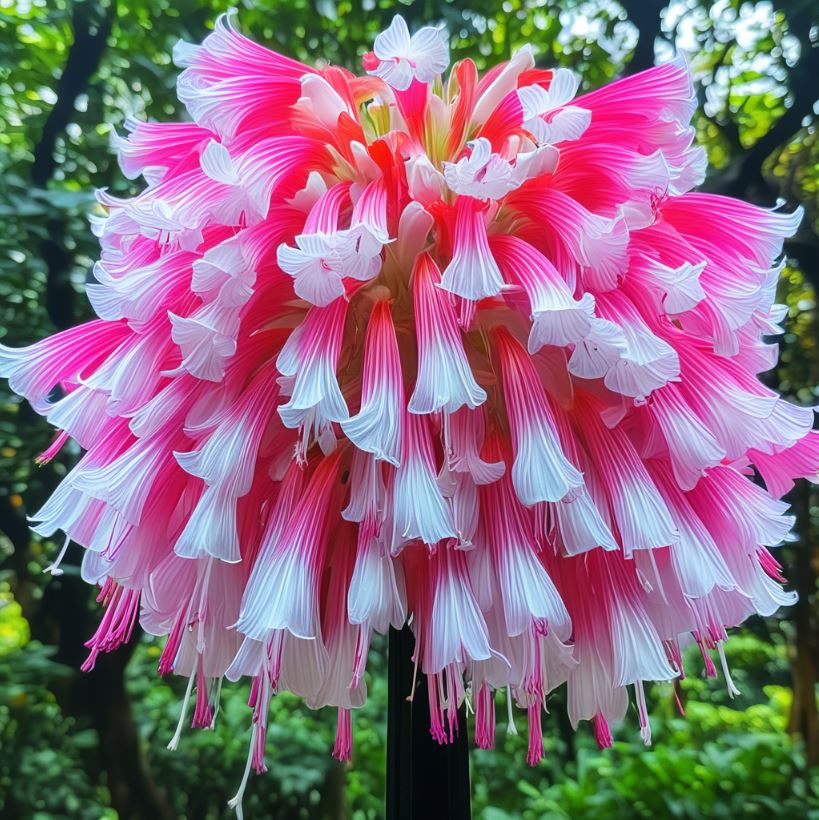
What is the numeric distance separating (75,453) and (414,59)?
2.43ft

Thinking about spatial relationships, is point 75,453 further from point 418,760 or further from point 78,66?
point 418,760

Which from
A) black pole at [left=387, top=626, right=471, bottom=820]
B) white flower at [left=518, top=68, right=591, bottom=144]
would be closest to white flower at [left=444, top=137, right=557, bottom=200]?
white flower at [left=518, top=68, right=591, bottom=144]

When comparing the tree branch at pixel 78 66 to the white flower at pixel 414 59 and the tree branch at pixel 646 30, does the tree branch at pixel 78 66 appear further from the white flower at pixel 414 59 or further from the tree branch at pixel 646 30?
the white flower at pixel 414 59

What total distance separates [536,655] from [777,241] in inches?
7.7

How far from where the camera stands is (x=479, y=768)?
0.90 m

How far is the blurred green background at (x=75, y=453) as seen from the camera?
834 millimetres

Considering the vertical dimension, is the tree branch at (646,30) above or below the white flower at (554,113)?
above

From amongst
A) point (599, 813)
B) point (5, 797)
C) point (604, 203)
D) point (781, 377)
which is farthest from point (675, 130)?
point (5, 797)

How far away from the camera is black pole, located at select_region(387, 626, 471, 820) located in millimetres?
269

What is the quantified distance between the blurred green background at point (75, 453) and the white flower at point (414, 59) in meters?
0.68

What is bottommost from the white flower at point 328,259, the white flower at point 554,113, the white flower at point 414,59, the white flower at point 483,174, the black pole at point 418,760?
the black pole at point 418,760

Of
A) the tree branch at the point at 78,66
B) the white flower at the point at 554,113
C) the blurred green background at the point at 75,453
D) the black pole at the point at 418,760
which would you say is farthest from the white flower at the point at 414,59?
the tree branch at the point at 78,66

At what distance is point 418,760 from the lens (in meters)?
0.27

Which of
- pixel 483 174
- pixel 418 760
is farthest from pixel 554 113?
pixel 418 760
